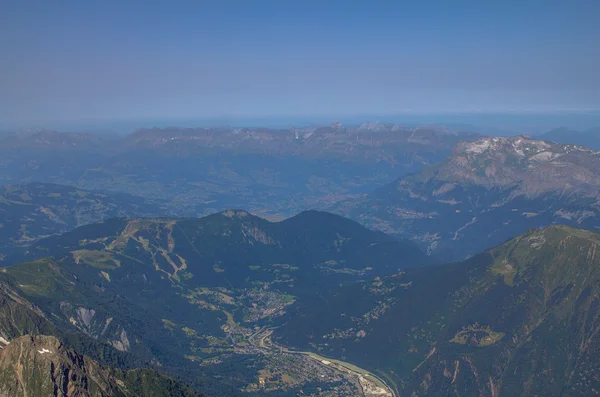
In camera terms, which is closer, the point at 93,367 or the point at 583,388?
the point at 93,367

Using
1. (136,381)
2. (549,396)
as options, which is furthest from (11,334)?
(549,396)

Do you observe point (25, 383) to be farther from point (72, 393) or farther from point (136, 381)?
point (136, 381)

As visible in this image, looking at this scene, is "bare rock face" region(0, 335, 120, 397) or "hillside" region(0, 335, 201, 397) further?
"hillside" region(0, 335, 201, 397)

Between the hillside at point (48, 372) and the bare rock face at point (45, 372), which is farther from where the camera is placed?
the hillside at point (48, 372)

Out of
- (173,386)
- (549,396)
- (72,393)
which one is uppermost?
(72,393)

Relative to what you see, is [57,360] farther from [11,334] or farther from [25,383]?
[11,334]

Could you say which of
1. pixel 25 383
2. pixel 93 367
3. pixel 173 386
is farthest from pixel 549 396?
pixel 25 383

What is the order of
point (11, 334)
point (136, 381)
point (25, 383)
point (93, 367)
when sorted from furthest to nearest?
point (11, 334)
point (136, 381)
point (93, 367)
point (25, 383)

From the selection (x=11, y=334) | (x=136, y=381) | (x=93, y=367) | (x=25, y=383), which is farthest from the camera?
(x=11, y=334)

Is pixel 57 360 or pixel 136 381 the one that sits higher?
pixel 57 360
